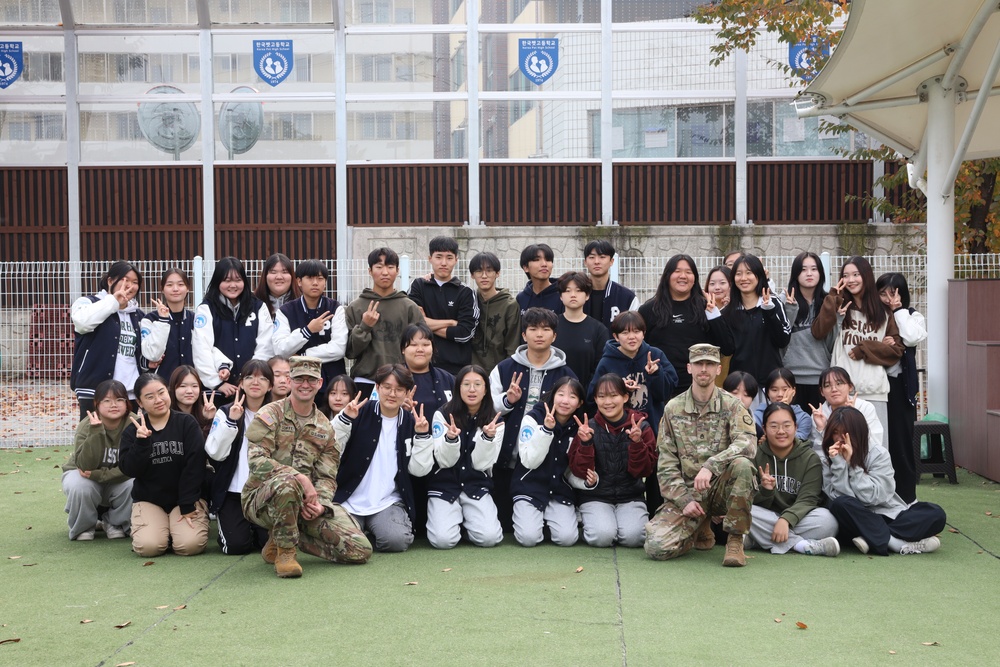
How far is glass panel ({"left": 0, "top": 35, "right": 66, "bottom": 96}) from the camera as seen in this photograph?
595 inches

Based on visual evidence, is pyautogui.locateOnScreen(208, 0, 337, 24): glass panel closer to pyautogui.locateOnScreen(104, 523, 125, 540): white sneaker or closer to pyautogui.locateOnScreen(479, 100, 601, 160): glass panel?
pyautogui.locateOnScreen(479, 100, 601, 160): glass panel

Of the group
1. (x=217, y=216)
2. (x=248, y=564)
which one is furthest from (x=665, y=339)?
(x=217, y=216)

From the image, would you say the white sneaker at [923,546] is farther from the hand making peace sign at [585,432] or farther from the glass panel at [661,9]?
the glass panel at [661,9]

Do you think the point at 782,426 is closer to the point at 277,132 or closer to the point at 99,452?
the point at 99,452

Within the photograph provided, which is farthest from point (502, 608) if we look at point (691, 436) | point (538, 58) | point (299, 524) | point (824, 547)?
point (538, 58)

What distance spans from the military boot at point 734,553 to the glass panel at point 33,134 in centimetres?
1295

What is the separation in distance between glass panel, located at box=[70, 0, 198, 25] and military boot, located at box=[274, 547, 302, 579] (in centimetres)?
1164

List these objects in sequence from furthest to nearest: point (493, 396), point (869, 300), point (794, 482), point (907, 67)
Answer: point (907, 67) < point (869, 300) < point (493, 396) < point (794, 482)

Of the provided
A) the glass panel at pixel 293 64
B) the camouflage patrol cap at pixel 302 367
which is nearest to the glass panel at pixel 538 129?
the glass panel at pixel 293 64

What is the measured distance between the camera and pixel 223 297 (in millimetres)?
6930

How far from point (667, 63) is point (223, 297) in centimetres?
981

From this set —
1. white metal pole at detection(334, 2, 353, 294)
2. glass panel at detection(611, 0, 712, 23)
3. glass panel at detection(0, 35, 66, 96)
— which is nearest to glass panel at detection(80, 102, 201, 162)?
glass panel at detection(0, 35, 66, 96)

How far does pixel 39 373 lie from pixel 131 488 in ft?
19.3

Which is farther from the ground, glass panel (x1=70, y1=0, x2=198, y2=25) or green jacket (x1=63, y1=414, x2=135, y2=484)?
glass panel (x1=70, y1=0, x2=198, y2=25)
